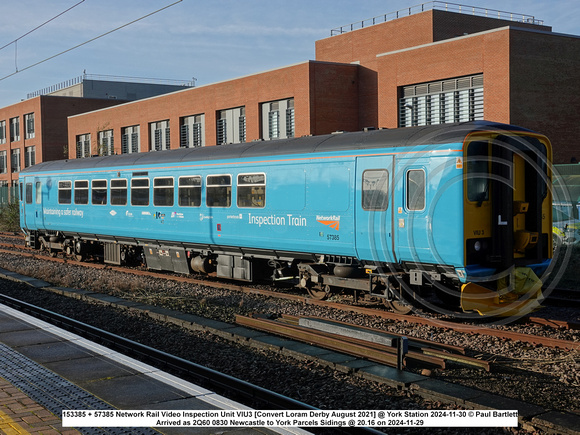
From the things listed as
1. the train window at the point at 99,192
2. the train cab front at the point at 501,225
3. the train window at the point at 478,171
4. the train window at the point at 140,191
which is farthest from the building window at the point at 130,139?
the train window at the point at 478,171

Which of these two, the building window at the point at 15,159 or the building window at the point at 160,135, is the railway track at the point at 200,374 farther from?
the building window at the point at 15,159

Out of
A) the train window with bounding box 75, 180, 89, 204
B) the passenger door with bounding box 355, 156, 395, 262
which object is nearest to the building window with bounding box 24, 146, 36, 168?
the train window with bounding box 75, 180, 89, 204

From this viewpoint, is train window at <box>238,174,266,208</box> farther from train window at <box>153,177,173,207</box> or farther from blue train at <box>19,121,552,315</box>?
train window at <box>153,177,173,207</box>

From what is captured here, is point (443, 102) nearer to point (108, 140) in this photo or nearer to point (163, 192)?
point (163, 192)

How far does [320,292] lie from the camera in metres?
13.8

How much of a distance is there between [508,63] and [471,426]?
22.0 meters

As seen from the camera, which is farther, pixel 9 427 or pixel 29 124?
pixel 29 124

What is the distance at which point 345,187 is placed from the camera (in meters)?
12.4

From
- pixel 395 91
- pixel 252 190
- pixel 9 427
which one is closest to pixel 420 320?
pixel 252 190

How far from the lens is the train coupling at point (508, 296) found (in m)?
10.7

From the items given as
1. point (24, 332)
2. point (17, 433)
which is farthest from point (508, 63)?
point (17, 433)

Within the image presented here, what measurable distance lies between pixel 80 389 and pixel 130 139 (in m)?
41.3

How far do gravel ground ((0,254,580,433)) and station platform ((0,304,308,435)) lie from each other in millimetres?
1310

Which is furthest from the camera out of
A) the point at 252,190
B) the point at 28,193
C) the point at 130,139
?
the point at 130,139
